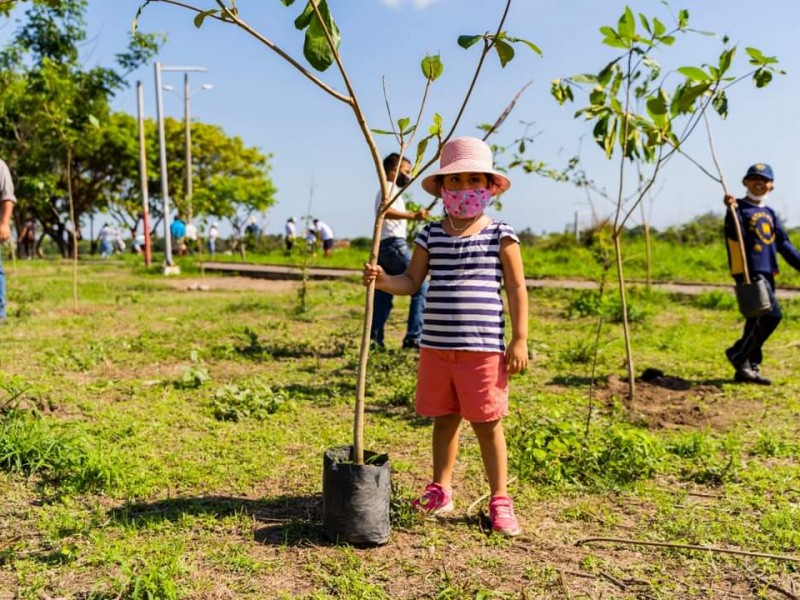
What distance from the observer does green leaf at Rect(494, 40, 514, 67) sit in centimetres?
264

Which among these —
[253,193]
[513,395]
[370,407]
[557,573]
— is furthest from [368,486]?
[253,193]

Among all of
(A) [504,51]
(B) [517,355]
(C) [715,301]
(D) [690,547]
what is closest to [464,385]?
(B) [517,355]

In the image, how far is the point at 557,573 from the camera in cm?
275

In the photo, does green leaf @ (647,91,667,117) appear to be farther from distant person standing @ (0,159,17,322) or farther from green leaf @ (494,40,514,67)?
distant person standing @ (0,159,17,322)

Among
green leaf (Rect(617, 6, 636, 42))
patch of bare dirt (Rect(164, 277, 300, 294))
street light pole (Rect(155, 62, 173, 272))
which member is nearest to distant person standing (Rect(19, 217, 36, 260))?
street light pole (Rect(155, 62, 173, 272))

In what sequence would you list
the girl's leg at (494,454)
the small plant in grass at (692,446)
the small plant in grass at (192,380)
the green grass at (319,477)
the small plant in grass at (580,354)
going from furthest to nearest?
the small plant in grass at (580,354), the small plant in grass at (192,380), the small plant in grass at (692,446), the girl's leg at (494,454), the green grass at (319,477)

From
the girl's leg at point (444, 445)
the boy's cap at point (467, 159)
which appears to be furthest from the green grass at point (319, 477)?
the boy's cap at point (467, 159)

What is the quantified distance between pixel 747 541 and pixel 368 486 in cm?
153

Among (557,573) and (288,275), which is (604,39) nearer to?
(557,573)

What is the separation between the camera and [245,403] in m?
4.88

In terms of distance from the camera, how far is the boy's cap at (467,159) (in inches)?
119

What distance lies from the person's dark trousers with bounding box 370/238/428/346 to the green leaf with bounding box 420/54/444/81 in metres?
3.65

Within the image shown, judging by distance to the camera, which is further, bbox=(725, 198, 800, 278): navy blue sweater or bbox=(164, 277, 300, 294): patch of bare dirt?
bbox=(164, 277, 300, 294): patch of bare dirt

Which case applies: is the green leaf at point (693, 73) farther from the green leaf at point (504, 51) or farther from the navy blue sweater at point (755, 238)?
the navy blue sweater at point (755, 238)
